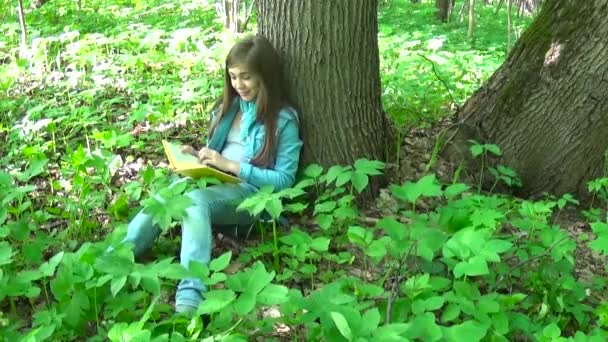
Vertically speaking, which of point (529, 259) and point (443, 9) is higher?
point (443, 9)

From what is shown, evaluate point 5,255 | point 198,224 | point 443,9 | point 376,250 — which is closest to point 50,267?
point 5,255

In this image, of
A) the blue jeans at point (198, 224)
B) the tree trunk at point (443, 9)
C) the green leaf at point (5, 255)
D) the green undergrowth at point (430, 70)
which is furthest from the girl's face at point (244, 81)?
the tree trunk at point (443, 9)

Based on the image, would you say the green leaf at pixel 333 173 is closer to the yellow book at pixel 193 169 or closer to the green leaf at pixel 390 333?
the yellow book at pixel 193 169

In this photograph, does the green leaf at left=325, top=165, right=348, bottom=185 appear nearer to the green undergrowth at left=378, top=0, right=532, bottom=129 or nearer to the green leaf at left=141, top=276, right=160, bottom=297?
the green leaf at left=141, top=276, right=160, bottom=297

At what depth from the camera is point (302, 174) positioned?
329 centimetres

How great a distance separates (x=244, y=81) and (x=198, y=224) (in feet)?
2.60

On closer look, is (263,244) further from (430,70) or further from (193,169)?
(430,70)

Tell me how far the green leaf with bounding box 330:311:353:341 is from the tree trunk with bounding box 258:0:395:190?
1.54 metres

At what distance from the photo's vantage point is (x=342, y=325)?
186 cm

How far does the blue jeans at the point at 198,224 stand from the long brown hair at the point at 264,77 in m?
0.22

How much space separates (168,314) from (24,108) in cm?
274

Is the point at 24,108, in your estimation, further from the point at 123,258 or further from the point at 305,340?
the point at 305,340

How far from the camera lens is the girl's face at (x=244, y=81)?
10.2 ft

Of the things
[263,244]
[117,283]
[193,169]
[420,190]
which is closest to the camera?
[117,283]
